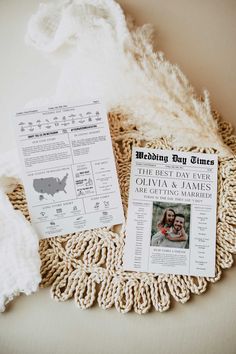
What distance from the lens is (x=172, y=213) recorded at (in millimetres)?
707

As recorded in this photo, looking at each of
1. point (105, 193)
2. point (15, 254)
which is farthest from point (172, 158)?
point (15, 254)

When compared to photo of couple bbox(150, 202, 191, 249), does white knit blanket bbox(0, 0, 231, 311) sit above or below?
above

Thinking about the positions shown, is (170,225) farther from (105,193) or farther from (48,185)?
(48,185)

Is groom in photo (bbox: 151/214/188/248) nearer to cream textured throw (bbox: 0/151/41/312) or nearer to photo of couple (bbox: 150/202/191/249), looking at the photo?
photo of couple (bbox: 150/202/191/249)

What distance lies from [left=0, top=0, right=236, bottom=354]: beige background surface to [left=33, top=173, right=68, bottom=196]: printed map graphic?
106 mm

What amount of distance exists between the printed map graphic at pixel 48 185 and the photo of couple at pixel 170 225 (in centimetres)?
20

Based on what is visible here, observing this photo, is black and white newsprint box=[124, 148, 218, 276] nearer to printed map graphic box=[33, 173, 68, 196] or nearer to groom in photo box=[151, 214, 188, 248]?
groom in photo box=[151, 214, 188, 248]

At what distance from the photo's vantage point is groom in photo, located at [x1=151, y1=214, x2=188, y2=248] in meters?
0.69

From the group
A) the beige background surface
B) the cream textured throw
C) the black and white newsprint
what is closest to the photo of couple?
the black and white newsprint

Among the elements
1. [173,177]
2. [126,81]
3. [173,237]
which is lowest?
[173,237]

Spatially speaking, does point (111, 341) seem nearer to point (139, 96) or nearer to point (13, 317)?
point (13, 317)

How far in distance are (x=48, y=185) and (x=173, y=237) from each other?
10.4 inches

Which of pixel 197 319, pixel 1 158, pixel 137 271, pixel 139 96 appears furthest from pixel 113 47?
pixel 197 319

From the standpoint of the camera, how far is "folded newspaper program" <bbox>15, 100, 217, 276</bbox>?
0.69 metres
